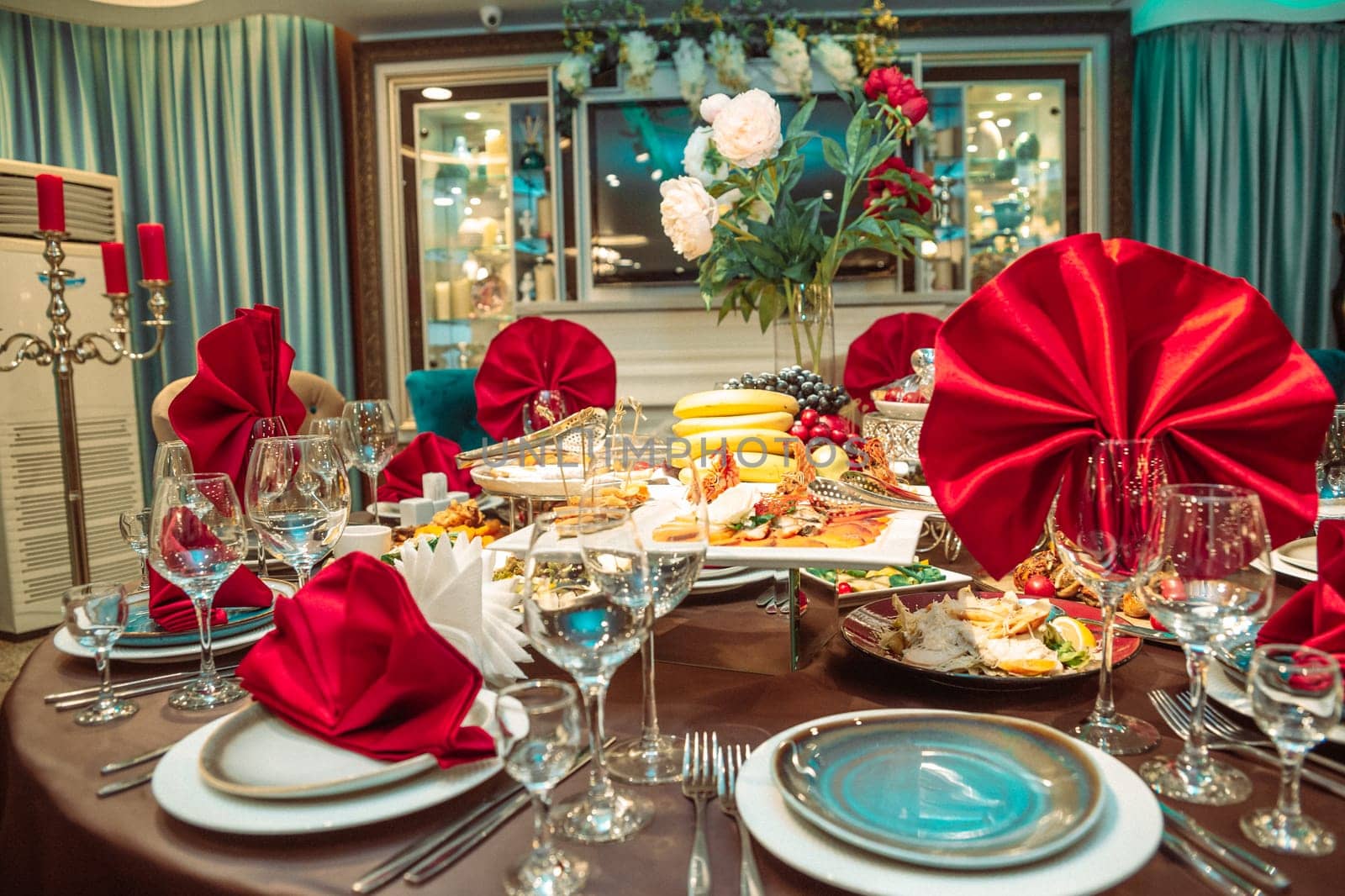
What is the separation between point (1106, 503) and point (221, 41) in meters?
4.92

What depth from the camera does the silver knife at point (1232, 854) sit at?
55cm

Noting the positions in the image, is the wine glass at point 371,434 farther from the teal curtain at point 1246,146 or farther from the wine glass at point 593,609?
the teal curtain at point 1246,146

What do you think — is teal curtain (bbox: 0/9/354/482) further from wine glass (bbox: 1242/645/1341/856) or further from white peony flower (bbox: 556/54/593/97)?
wine glass (bbox: 1242/645/1341/856)

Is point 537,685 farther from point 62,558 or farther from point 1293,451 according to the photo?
point 62,558

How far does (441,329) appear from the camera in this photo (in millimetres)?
4668

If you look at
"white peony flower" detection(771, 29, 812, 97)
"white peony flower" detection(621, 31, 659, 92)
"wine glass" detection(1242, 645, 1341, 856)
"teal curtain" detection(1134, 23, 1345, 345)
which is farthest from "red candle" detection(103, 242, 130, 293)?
"teal curtain" detection(1134, 23, 1345, 345)

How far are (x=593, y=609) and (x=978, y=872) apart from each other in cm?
30

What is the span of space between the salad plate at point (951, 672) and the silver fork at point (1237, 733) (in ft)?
0.25

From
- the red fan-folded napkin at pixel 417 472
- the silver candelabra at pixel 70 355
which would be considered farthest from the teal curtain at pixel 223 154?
the red fan-folded napkin at pixel 417 472

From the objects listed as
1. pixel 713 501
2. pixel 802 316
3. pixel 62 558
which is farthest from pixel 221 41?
pixel 713 501

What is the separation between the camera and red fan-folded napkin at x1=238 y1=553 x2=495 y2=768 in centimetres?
71

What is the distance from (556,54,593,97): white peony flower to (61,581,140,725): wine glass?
3.70 m

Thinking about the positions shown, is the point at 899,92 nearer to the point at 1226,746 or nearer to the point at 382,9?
the point at 1226,746

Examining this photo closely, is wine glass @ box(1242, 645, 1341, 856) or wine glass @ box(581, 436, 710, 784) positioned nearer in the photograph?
wine glass @ box(1242, 645, 1341, 856)
